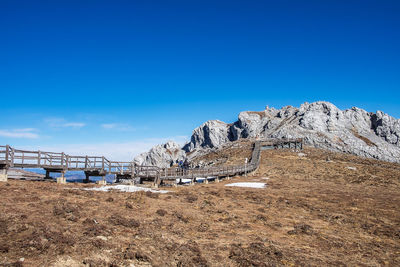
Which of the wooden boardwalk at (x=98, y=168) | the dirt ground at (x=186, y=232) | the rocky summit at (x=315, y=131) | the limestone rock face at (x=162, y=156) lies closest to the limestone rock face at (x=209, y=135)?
the rocky summit at (x=315, y=131)

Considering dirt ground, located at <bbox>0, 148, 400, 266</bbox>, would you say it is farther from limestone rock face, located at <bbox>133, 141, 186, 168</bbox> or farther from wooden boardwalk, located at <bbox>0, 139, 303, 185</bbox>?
limestone rock face, located at <bbox>133, 141, 186, 168</bbox>

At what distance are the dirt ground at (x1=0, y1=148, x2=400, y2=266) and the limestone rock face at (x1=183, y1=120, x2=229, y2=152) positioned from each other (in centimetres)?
13240

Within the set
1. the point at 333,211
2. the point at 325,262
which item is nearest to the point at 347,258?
the point at 325,262

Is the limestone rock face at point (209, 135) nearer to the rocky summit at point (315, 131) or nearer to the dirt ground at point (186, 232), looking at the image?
the rocky summit at point (315, 131)

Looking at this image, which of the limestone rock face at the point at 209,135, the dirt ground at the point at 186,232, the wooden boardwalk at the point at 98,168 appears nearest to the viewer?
the dirt ground at the point at 186,232

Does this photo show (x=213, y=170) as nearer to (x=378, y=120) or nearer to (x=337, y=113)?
(x=337, y=113)

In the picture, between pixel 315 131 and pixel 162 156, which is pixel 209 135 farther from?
pixel 315 131

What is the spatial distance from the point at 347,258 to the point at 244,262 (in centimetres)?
461

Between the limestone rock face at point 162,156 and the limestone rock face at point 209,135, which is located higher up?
the limestone rock face at point 209,135

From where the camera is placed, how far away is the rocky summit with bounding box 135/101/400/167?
9125 cm

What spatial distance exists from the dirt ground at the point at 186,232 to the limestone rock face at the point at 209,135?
13240cm

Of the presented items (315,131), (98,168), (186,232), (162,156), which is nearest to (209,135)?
(162,156)

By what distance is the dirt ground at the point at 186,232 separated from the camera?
8.36 meters

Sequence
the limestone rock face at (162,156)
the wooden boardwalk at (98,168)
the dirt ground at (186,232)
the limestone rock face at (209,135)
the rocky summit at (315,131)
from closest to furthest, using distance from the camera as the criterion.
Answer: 1. the dirt ground at (186,232)
2. the wooden boardwalk at (98,168)
3. the rocky summit at (315,131)
4. the limestone rock face at (162,156)
5. the limestone rock face at (209,135)
